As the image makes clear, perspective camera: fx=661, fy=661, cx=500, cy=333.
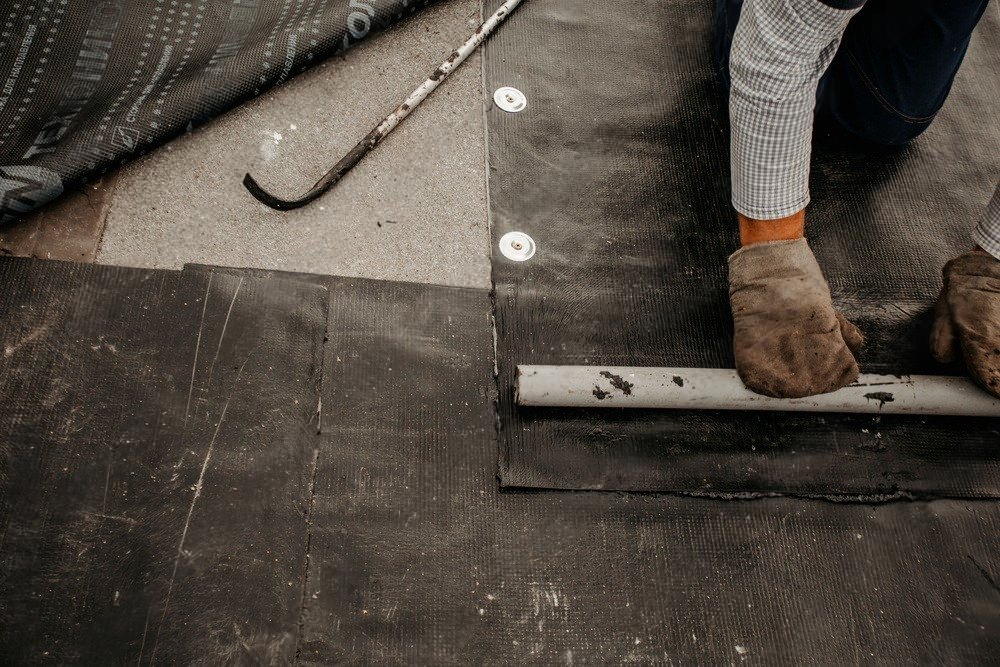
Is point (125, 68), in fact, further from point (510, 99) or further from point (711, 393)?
point (711, 393)

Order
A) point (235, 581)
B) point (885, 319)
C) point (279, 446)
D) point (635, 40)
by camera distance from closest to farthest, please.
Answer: point (235, 581) < point (279, 446) < point (885, 319) < point (635, 40)

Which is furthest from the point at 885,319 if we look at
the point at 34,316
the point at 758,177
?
the point at 34,316

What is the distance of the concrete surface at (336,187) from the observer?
138 cm

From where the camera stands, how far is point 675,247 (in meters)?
1.49

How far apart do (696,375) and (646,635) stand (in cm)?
47

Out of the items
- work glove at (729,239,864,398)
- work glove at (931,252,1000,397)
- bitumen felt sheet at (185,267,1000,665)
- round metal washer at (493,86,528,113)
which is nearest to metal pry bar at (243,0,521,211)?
round metal washer at (493,86,528,113)

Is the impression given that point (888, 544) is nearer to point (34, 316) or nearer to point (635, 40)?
point (635, 40)

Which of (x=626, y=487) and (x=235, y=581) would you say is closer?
(x=235, y=581)

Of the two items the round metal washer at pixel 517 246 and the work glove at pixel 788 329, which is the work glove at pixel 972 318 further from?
the round metal washer at pixel 517 246

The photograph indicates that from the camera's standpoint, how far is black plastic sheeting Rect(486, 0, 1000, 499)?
1.28 metres

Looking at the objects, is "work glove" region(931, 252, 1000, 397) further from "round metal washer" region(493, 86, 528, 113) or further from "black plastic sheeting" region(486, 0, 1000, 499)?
"round metal washer" region(493, 86, 528, 113)

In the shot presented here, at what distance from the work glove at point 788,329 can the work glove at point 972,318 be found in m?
0.20

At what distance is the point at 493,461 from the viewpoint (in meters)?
1.23

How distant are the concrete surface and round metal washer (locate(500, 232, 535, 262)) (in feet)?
0.14
